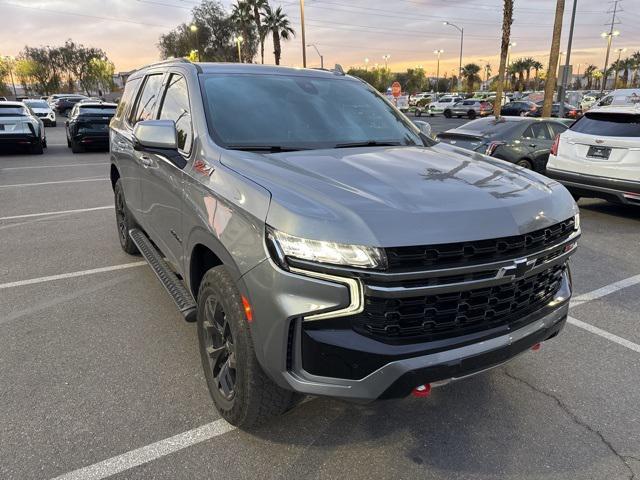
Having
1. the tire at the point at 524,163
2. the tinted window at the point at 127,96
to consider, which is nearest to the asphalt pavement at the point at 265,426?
the tinted window at the point at 127,96

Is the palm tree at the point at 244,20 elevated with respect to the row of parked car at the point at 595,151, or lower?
elevated

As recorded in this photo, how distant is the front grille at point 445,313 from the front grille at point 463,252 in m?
0.14

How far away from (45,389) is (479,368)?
258 cm

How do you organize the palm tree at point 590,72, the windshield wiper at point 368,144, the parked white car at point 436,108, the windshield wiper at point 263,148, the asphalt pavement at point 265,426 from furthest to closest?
the palm tree at point 590,72, the parked white car at point 436,108, the windshield wiper at point 368,144, the windshield wiper at point 263,148, the asphalt pavement at point 265,426

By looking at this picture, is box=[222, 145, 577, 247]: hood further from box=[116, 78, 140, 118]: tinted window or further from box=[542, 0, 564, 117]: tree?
box=[542, 0, 564, 117]: tree

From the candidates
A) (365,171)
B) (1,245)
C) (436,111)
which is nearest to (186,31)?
(436,111)

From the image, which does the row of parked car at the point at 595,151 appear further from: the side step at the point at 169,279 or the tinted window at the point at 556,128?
the side step at the point at 169,279

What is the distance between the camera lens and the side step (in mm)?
3174

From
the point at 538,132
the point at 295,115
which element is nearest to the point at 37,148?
the point at 538,132

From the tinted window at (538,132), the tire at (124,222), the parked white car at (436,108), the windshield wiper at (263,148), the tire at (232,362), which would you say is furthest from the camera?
the parked white car at (436,108)

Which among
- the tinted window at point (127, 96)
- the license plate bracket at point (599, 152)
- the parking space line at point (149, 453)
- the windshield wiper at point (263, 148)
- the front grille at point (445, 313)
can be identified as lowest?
the parking space line at point (149, 453)

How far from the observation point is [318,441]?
267cm

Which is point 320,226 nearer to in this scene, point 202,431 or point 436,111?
point 202,431

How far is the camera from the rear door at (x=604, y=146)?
722 cm
